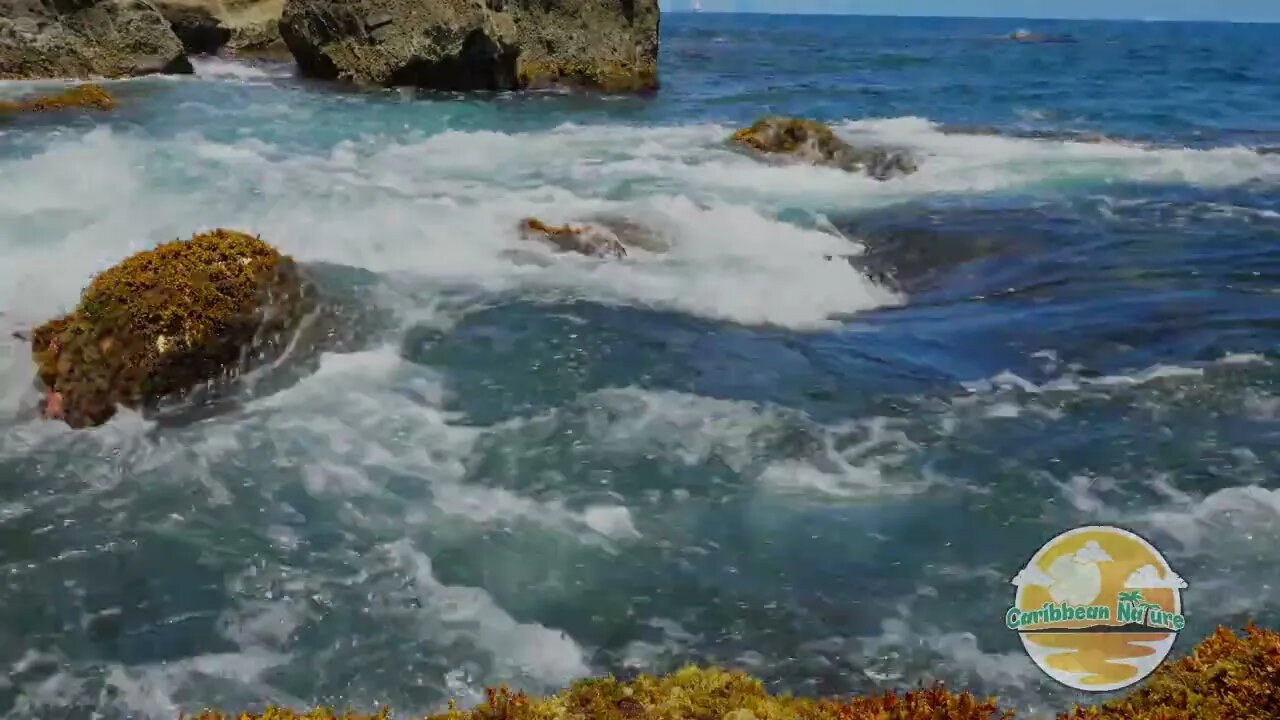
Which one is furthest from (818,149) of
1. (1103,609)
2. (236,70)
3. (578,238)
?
(236,70)

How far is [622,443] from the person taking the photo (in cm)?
834

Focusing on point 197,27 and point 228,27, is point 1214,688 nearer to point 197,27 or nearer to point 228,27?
point 197,27

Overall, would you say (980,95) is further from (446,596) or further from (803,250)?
(446,596)

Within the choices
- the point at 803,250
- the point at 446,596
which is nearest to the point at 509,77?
the point at 803,250

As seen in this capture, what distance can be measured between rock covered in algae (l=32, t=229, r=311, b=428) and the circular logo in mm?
7612

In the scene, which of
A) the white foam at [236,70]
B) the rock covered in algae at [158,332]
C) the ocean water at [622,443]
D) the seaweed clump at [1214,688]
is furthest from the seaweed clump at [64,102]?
the seaweed clump at [1214,688]

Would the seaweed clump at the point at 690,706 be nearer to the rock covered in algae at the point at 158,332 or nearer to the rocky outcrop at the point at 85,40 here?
the rock covered in algae at the point at 158,332

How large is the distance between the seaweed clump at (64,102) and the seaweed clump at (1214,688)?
24965 mm

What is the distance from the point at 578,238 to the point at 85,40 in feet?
82.3

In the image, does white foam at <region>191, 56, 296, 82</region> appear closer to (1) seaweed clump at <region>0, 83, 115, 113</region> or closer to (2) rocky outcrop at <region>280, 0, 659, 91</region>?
(2) rocky outcrop at <region>280, 0, 659, 91</region>

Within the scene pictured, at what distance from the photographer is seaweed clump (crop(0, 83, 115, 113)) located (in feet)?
73.3

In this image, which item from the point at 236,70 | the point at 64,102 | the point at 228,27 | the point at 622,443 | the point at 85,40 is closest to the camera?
the point at 622,443

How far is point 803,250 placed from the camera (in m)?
14.7

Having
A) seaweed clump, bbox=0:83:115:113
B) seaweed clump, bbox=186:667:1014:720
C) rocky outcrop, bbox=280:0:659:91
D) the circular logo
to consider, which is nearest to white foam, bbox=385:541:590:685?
seaweed clump, bbox=186:667:1014:720
